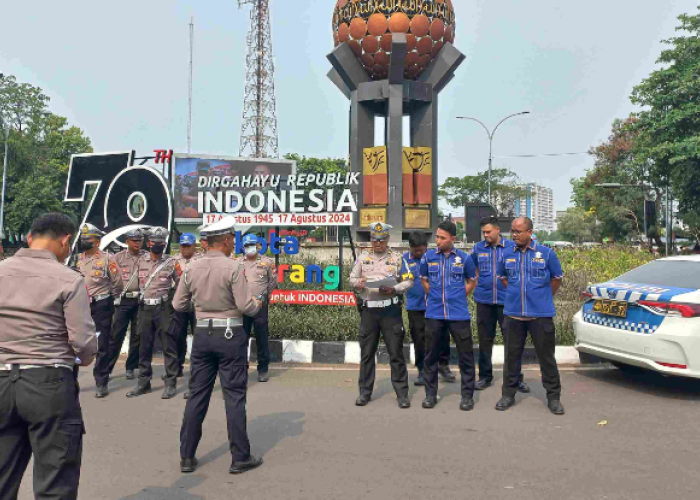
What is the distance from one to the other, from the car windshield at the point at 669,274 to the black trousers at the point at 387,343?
9.43 feet

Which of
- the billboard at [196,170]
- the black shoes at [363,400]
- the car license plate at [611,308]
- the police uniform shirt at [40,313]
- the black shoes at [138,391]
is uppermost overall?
the billboard at [196,170]

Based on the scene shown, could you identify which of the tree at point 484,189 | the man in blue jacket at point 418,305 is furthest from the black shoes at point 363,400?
the tree at point 484,189

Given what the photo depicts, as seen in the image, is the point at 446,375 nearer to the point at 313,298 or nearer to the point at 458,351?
the point at 458,351

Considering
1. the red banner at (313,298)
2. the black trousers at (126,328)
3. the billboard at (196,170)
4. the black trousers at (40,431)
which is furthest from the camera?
the billboard at (196,170)

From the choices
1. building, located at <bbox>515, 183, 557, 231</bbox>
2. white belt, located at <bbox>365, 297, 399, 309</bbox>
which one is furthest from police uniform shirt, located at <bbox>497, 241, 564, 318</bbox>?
building, located at <bbox>515, 183, 557, 231</bbox>

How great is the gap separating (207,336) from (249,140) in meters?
55.1

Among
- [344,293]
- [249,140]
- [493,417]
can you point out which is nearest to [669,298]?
[493,417]

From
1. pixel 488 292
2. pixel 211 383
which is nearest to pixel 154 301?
pixel 211 383

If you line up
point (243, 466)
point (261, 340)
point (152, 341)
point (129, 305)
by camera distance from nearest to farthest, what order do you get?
point (243, 466) → point (152, 341) → point (129, 305) → point (261, 340)

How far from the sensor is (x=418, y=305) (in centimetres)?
647

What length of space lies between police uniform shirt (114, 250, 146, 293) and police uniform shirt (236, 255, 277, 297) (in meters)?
1.28

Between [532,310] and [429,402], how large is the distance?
1343 mm

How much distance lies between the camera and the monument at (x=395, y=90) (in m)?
23.5

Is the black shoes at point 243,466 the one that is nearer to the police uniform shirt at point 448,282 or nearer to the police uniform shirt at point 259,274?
the police uniform shirt at point 448,282
